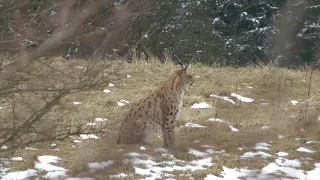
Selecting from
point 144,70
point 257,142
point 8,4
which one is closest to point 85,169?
point 257,142

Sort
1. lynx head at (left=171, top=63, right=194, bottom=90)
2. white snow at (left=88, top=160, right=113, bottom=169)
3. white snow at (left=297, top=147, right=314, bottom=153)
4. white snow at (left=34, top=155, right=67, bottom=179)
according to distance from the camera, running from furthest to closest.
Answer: lynx head at (left=171, top=63, right=194, bottom=90) < white snow at (left=297, top=147, right=314, bottom=153) < white snow at (left=34, top=155, right=67, bottom=179) < white snow at (left=88, top=160, right=113, bottom=169)

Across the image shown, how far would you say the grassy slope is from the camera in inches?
43.1

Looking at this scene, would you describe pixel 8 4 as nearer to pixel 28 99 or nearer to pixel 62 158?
pixel 28 99

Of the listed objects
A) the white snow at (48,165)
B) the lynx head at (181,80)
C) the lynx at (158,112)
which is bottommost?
the white snow at (48,165)


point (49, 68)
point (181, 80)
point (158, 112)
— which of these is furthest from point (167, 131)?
point (49, 68)

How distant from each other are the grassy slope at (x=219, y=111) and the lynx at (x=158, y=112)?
0.22 m

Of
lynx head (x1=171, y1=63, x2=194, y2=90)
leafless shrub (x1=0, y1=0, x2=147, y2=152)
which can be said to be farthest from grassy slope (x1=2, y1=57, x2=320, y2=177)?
lynx head (x1=171, y1=63, x2=194, y2=90)

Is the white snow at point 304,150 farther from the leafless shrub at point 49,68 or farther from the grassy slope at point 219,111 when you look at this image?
the leafless shrub at point 49,68

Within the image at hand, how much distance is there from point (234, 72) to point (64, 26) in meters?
11.4

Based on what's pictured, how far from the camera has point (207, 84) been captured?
1084 centimetres

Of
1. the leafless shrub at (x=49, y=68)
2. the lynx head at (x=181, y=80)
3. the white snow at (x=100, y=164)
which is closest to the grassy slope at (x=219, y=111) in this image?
the white snow at (x=100, y=164)

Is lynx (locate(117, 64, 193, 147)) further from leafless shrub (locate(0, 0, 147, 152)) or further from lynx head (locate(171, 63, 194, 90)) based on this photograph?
leafless shrub (locate(0, 0, 147, 152))

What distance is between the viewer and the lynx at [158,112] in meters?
6.82

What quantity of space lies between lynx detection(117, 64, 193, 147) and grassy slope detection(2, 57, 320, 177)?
8.5 inches
